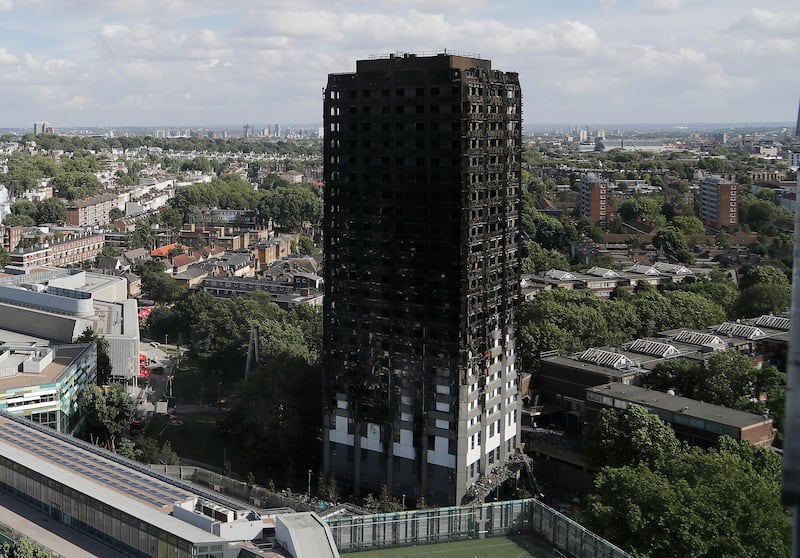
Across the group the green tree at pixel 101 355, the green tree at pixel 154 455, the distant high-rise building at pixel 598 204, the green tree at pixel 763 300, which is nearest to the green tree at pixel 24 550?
the green tree at pixel 154 455

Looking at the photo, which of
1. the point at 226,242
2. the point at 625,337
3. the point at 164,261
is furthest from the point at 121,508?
the point at 226,242

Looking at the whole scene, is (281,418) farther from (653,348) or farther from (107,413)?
(653,348)

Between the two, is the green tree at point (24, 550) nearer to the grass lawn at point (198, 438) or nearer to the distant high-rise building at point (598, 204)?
the grass lawn at point (198, 438)

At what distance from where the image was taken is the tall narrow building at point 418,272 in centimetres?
2905

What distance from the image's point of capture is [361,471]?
100 ft

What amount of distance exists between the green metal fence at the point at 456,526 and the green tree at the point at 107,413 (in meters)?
15.7

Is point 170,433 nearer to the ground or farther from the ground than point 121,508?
nearer to the ground

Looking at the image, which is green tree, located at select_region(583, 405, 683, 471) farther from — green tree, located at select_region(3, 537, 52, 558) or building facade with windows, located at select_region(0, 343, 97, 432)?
building facade with windows, located at select_region(0, 343, 97, 432)

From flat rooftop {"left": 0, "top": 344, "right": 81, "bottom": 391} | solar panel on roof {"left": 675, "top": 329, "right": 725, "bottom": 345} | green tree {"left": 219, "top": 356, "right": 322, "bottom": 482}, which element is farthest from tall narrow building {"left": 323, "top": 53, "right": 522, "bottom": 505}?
solar panel on roof {"left": 675, "top": 329, "right": 725, "bottom": 345}

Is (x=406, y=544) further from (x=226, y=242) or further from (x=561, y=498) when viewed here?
(x=226, y=242)

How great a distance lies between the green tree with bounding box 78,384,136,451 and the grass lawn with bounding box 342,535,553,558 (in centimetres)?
1654

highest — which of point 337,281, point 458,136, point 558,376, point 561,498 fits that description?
point 458,136

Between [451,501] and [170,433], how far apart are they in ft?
42.9

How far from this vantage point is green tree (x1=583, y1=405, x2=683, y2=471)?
29.9 metres
